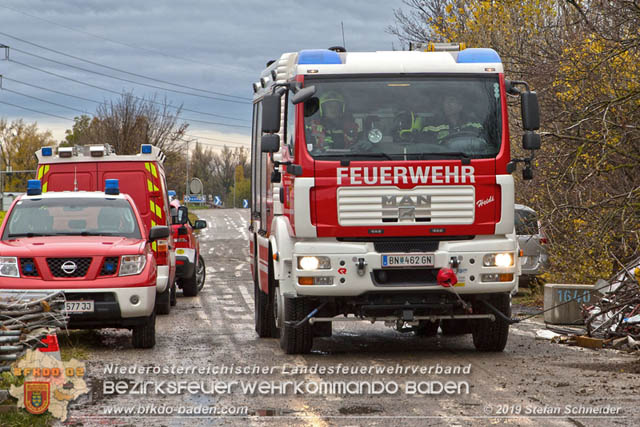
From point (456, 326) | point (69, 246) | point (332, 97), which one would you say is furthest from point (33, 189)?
point (456, 326)

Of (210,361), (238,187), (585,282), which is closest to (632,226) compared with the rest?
(585,282)

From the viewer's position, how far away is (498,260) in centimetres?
1130

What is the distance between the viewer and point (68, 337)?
13.7 metres

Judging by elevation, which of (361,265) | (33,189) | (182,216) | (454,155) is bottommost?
(361,265)

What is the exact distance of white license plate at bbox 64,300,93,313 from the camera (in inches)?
470

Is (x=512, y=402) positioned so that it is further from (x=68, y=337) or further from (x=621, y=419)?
(x=68, y=337)

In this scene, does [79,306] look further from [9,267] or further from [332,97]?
[332,97]

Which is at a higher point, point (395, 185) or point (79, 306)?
point (395, 185)

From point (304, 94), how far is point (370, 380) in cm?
309

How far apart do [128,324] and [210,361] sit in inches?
59.2

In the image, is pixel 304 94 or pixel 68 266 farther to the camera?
pixel 68 266

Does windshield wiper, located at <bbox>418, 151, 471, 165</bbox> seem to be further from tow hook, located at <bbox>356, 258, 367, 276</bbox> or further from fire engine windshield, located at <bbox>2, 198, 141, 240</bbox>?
fire engine windshield, located at <bbox>2, 198, 141, 240</bbox>

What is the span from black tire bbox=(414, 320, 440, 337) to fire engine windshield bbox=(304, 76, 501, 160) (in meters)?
3.31

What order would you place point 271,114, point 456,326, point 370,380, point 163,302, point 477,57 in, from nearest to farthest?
point 370,380, point 271,114, point 477,57, point 456,326, point 163,302
